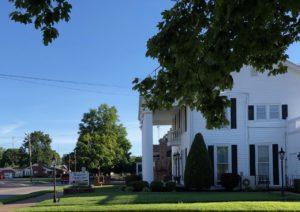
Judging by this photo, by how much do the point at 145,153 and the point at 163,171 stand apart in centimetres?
2373

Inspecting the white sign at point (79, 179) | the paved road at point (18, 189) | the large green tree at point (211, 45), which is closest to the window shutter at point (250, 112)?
the white sign at point (79, 179)

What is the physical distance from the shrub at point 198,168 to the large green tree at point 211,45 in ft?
66.7

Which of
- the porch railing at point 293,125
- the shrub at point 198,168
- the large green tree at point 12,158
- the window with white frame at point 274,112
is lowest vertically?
the large green tree at point 12,158

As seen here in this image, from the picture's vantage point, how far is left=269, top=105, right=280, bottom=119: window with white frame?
3347 cm

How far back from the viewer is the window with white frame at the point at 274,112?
3347cm

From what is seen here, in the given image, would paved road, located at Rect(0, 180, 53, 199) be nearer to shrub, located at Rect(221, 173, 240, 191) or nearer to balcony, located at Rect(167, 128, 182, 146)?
balcony, located at Rect(167, 128, 182, 146)

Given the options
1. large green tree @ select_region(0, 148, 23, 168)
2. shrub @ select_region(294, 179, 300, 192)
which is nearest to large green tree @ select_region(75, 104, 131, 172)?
shrub @ select_region(294, 179, 300, 192)

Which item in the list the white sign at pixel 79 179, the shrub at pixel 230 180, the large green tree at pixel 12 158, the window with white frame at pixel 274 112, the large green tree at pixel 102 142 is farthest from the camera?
the large green tree at pixel 12 158

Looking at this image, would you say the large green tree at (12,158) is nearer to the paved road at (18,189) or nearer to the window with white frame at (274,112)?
the paved road at (18,189)

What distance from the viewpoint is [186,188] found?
31219mm

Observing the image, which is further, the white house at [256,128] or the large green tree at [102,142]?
the large green tree at [102,142]

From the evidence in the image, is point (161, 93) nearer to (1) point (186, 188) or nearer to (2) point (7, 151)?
(1) point (186, 188)

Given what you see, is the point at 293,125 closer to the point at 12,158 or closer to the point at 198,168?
the point at 198,168

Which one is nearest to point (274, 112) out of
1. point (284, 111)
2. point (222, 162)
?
point (284, 111)
